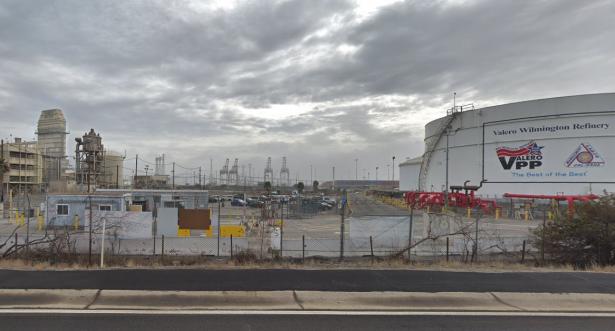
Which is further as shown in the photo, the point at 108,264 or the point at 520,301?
the point at 108,264

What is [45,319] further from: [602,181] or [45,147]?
[45,147]

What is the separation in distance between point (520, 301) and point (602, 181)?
150ft

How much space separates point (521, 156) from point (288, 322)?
5002cm

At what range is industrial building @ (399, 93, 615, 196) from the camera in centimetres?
4484

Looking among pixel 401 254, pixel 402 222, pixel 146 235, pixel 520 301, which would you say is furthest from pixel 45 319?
pixel 146 235

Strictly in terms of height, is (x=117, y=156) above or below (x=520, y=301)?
above

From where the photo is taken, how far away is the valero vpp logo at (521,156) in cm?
4825

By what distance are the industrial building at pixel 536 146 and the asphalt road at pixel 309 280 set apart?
130 feet

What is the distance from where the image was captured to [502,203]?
48.4 meters

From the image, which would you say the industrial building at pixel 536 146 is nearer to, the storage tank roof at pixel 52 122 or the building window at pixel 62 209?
the building window at pixel 62 209

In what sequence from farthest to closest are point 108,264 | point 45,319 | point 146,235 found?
point 146,235
point 108,264
point 45,319

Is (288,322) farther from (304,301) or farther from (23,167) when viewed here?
(23,167)

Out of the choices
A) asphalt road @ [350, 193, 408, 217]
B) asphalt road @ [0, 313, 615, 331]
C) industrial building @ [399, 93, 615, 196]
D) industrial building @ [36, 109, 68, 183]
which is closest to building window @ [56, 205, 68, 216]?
asphalt road @ [350, 193, 408, 217]

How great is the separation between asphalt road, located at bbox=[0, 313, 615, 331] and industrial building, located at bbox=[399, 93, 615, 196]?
42.9m
